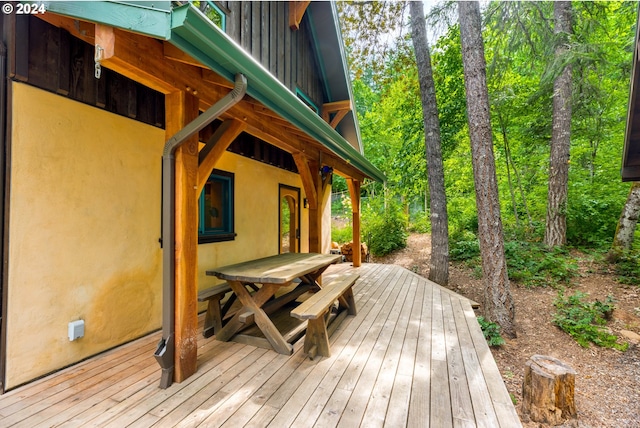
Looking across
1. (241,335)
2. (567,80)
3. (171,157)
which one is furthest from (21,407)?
(567,80)

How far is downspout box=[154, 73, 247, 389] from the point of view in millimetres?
2025

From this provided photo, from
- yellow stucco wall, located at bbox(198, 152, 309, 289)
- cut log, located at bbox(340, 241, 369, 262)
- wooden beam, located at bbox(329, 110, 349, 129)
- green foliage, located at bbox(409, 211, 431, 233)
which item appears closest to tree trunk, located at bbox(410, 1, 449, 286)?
wooden beam, located at bbox(329, 110, 349, 129)

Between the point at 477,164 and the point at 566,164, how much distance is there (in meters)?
4.06

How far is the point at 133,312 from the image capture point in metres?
2.82

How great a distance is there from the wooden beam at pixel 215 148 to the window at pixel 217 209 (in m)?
1.54

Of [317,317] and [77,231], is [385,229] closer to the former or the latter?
[317,317]

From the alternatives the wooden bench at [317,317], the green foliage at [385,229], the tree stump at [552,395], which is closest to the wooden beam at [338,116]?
the green foliage at [385,229]

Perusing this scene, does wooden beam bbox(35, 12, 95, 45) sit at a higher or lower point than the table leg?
higher

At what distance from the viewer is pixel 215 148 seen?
241cm

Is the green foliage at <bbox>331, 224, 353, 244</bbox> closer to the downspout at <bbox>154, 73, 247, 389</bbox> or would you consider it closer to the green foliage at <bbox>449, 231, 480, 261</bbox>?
the green foliage at <bbox>449, 231, 480, 261</bbox>

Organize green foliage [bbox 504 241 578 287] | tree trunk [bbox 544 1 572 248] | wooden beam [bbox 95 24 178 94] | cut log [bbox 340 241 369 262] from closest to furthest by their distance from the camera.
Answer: wooden beam [bbox 95 24 178 94]
green foliage [bbox 504 241 578 287]
tree trunk [bbox 544 1 572 248]
cut log [bbox 340 241 369 262]

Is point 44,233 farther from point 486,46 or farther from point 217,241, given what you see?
point 486,46

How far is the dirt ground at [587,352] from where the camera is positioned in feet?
9.83

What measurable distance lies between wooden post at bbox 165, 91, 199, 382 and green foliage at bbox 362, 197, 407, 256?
8318 mm
